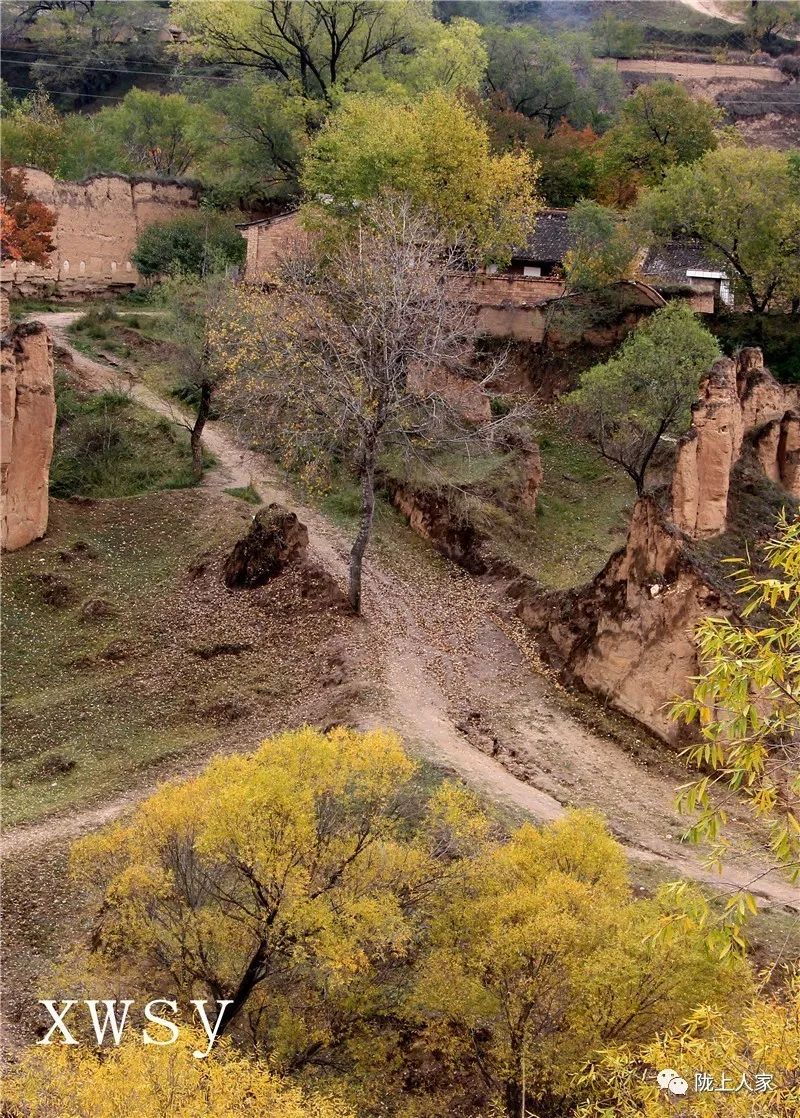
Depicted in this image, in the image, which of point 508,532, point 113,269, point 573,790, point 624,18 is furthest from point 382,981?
point 624,18

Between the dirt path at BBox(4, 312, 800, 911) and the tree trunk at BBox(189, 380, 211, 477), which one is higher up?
the tree trunk at BBox(189, 380, 211, 477)

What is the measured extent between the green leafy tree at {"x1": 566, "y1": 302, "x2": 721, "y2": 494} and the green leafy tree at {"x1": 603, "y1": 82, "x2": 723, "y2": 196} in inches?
645

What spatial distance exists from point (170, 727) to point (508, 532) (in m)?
11.3

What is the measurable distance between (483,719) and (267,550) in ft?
24.2

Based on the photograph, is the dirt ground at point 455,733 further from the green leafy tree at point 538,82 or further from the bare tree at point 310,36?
the green leafy tree at point 538,82

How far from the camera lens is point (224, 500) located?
33.1 metres

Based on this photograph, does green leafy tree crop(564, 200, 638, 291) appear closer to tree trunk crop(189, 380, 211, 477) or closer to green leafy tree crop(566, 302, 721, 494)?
green leafy tree crop(566, 302, 721, 494)

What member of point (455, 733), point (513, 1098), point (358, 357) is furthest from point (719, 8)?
point (513, 1098)

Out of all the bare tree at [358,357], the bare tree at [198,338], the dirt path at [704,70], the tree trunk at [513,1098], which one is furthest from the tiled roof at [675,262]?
the dirt path at [704,70]

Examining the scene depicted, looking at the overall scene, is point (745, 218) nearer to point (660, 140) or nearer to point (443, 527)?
point (660, 140)

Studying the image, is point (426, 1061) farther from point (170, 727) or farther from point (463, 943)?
point (170, 727)

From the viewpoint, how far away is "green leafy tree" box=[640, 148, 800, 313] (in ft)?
126

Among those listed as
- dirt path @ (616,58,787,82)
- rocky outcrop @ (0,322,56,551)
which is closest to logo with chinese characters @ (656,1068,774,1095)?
rocky outcrop @ (0,322,56,551)

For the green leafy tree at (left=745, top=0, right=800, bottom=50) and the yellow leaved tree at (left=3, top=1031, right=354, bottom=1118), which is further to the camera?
the green leafy tree at (left=745, top=0, right=800, bottom=50)
